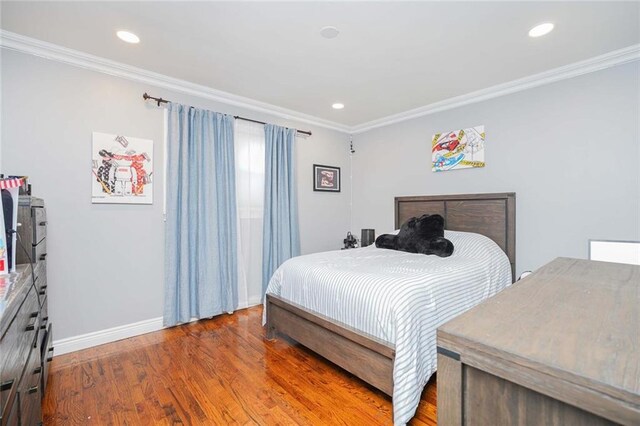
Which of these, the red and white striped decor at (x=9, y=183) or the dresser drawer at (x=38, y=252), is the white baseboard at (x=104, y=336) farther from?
the red and white striped decor at (x=9, y=183)

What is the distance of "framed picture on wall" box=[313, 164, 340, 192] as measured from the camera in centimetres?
440

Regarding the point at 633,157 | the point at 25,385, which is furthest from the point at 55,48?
the point at 633,157

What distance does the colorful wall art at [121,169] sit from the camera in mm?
2689

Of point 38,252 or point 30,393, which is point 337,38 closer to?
point 38,252

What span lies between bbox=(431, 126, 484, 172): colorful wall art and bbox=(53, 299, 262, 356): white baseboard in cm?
361

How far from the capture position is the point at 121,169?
9.20ft

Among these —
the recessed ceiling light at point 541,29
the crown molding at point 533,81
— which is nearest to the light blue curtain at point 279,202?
the crown molding at point 533,81

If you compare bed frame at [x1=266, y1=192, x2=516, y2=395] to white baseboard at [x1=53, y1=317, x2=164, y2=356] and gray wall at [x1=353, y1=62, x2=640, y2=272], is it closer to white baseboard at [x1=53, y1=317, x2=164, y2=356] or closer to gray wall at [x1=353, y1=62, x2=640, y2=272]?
gray wall at [x1=353, y1=62, x2=640, y2=272]

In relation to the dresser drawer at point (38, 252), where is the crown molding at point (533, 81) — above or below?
above

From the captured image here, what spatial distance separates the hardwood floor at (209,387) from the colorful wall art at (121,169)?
1329mm

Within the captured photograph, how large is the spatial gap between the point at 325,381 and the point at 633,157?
308cm

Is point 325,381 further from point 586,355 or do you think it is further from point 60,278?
point 60,278

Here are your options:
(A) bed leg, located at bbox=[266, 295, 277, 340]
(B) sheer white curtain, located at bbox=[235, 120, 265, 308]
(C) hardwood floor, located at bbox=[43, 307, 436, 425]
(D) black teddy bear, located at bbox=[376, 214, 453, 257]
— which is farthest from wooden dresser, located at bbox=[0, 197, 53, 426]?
(D) black teddy bear, located at bbox=[376, 214, 453, 257]

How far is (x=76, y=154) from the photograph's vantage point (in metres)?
2.59
